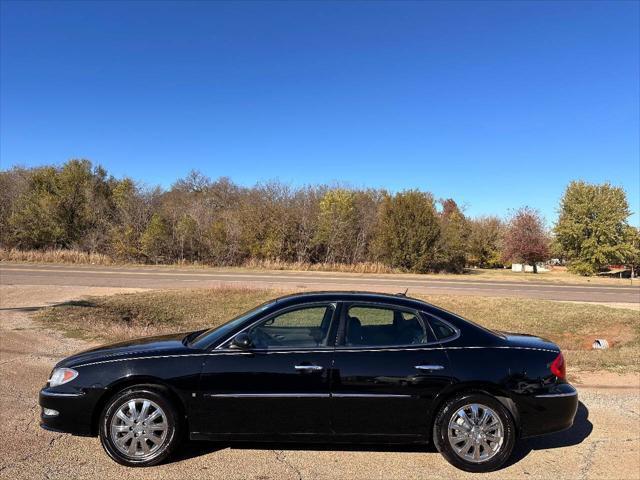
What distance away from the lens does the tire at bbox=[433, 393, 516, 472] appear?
417 centimetres

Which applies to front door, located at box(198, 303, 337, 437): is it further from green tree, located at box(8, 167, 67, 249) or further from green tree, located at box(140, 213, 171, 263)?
green tree, located at box(8, 167, 67, 249)

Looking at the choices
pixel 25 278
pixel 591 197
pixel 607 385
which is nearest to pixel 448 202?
pixel 591 197

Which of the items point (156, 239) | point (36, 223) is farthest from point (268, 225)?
point (36, 223)

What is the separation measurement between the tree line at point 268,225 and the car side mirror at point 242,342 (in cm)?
3106

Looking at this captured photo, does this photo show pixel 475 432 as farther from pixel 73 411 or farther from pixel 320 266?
pixel 320 266

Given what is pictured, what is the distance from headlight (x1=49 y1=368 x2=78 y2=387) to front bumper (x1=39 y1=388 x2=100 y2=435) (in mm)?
97

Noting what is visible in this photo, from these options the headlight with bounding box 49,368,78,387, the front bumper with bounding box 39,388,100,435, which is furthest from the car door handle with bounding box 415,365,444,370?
the headlight with bounding box 49,368,78,387

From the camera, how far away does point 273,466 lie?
411cm

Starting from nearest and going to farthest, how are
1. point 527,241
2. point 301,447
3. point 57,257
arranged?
point 301,447, point 57,257, point 527,241

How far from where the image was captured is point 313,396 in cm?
414

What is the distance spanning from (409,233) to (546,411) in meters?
30.7

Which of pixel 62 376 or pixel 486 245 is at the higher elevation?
pixel 486 245

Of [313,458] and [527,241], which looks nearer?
[313,458]

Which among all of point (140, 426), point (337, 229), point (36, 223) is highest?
point (337, 229)
